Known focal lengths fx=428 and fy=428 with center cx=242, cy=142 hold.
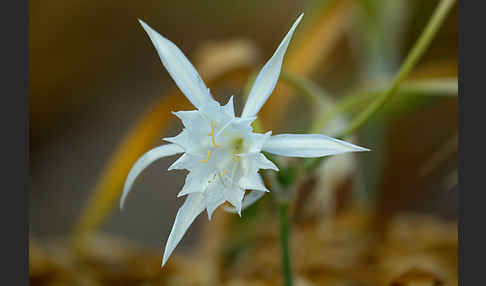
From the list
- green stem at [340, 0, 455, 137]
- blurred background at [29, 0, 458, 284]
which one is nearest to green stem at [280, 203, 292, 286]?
green stem at [340, 0, 455, 137]

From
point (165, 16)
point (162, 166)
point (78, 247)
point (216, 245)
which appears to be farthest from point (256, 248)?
point (165, 16)

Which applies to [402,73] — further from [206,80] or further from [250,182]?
[206,80]

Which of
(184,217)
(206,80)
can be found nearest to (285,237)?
(184,217)

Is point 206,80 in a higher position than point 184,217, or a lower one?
higher

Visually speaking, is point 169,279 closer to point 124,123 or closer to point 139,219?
point 139,219

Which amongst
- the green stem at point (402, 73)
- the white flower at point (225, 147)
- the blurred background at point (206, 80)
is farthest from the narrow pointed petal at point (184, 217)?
the blurred background at point (206, 80)

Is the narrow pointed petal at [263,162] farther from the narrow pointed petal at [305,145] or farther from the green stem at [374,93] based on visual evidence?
the green stem at [374,93]

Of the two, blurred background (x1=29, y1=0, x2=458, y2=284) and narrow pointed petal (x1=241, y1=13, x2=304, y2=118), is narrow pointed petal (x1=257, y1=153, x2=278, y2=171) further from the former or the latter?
blurred background (x1=29, y1=0, x2=458, y2=284)
